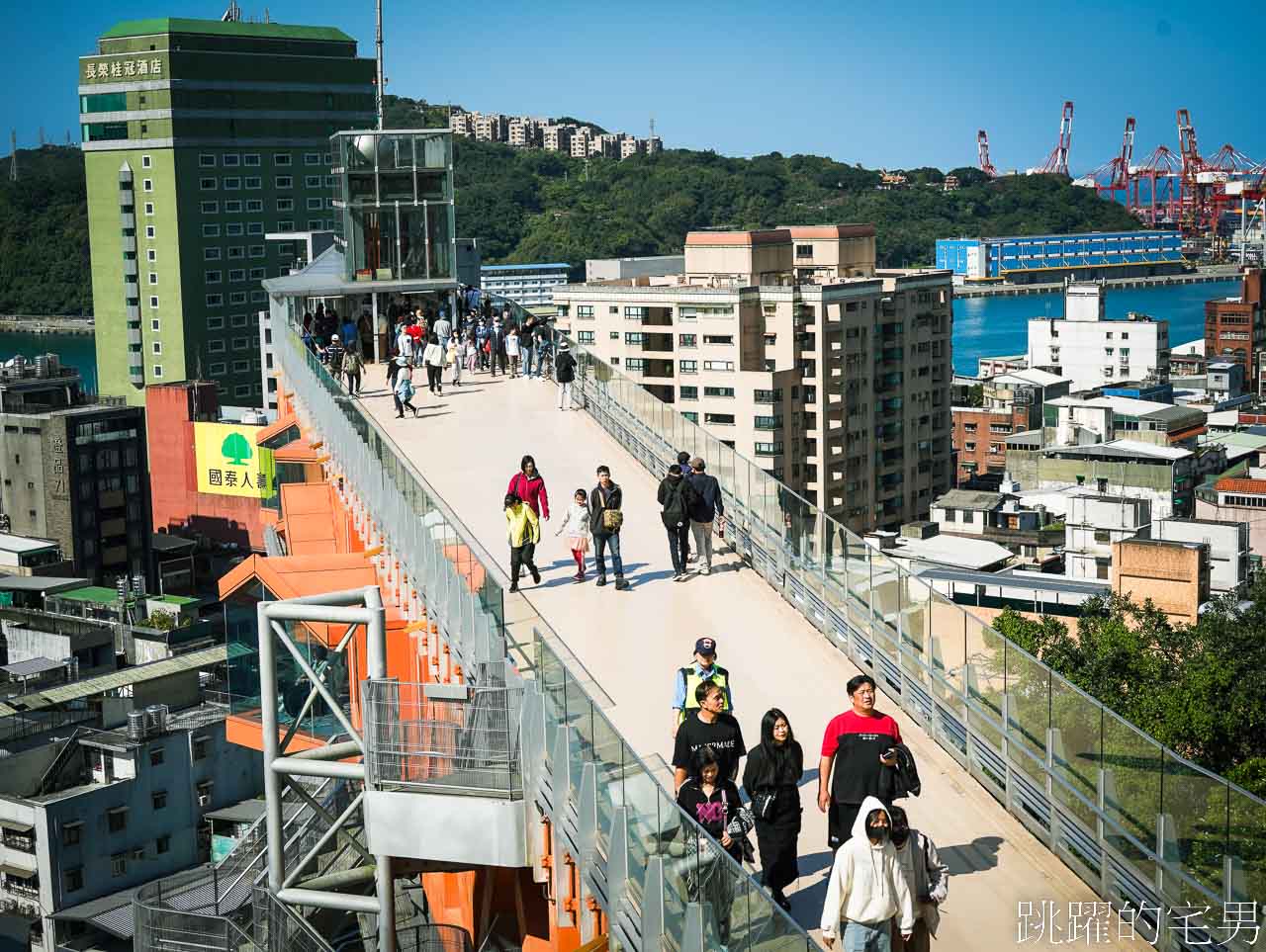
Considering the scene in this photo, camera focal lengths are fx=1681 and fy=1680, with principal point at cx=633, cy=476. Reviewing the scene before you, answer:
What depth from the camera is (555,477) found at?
47.8ft

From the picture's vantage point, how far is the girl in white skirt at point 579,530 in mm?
11406

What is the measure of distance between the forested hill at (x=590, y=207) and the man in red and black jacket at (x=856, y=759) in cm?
12043

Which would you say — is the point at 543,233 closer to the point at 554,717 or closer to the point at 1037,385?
the point at 1037,385

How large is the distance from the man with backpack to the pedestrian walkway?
0.19m

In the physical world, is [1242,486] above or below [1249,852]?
below

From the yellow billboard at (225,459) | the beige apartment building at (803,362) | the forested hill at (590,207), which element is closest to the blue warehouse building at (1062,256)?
the forested hill at (590,207)

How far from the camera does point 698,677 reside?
7.55 metres

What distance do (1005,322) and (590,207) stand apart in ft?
120

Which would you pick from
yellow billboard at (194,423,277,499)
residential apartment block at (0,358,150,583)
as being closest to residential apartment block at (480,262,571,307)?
yellow billboard at (194,423,277,499)

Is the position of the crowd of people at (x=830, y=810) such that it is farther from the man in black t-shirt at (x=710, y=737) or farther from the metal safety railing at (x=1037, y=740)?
the metal safety railing at (x=1037, y=740)

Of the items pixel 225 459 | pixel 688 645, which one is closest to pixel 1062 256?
pixel 225 459

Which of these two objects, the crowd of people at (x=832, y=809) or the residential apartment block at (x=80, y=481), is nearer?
the crowd of people at (x=832, y=809)

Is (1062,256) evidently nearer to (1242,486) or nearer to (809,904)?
(1242,486)

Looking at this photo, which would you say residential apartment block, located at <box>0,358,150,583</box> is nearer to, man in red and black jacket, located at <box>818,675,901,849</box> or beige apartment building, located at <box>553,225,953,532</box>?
beige apartment building, located at <box>553,225,953,532</box>
